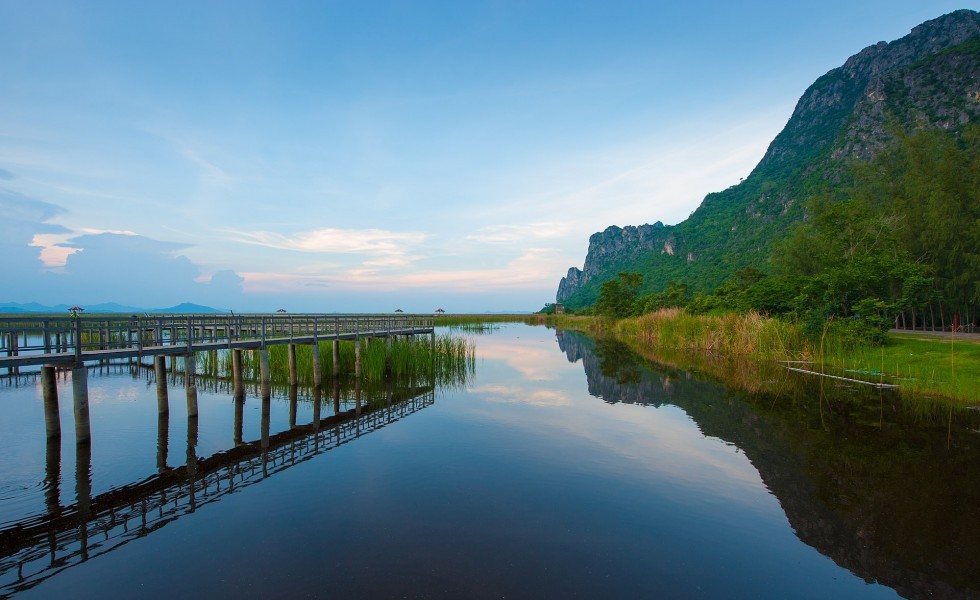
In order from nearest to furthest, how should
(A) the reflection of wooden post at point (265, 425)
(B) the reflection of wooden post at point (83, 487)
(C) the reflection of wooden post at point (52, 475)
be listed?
(B) the reflection of wooden post at point (83, 487) < (C) the reflection of wooden post at point (52, 475) < (A) the reflection of wooden post at point (265, 425)

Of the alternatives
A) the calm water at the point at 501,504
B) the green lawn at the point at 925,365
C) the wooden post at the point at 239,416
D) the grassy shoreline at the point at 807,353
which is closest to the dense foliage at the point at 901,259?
the grassy shoreline at the point at 807,353

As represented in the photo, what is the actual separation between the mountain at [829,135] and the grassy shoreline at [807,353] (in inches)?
1005

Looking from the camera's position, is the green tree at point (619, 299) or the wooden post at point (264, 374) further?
the green tree at point (619, 299)

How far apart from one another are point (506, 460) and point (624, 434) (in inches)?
179

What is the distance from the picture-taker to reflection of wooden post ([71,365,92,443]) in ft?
39.7

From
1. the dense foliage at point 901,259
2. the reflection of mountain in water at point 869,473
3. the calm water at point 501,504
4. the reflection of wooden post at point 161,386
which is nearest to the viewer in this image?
the calm water at point 501,504

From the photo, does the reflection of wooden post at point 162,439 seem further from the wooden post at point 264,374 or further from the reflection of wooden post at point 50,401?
the wooden post at point 264,374

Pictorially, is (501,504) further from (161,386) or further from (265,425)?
(161,386)

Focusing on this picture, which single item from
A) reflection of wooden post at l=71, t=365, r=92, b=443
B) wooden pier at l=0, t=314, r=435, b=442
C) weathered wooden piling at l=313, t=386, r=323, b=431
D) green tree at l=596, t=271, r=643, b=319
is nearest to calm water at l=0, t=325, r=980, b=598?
weathered wooden piling at l=313, t=386, r=323, b=431

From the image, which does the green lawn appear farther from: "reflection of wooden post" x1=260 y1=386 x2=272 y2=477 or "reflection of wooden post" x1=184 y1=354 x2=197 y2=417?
"reflection of wooden post" x1=184 y1=354 x2=197 y2=417

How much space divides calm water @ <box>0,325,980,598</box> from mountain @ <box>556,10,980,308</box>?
43018 mm

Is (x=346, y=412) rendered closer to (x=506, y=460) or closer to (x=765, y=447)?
(x=506, y=460)

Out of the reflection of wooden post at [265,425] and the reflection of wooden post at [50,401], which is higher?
the reflection of wooden post at [50,401]

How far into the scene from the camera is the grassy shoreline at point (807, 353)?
17250mm
